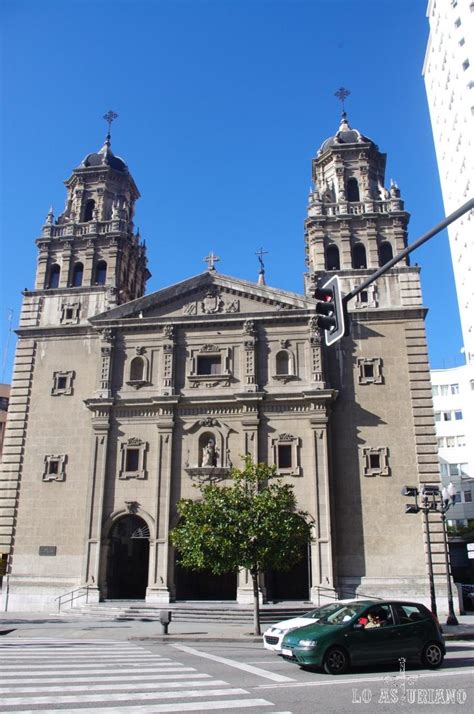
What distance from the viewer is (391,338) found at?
37125 millimetres

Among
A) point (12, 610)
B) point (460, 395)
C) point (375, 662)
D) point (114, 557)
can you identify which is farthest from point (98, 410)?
point (460, 395)

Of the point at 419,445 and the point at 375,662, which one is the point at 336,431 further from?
the point at 375,662

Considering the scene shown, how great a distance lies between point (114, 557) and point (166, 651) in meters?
17.8

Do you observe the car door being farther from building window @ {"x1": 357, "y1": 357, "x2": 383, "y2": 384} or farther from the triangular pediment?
the triangular pediment

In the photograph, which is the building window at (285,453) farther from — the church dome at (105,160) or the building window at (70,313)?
the church dome at (105,160)

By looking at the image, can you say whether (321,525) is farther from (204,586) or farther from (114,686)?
(114,686)

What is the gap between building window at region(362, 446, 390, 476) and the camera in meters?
34.0

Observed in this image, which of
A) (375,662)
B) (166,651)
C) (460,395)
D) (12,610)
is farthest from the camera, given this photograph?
(460,395)

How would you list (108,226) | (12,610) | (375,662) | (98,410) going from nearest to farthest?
(375,662) < (12,610) < (98,410) < (108,226)

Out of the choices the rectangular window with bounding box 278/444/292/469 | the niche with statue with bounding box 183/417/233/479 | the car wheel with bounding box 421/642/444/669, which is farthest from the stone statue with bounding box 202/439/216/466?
the car wheel with bounding box 421/642/444/669

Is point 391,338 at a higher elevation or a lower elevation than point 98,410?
higher

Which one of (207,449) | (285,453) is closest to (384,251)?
(285,453)

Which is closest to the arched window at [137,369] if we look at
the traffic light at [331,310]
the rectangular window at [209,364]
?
the rectangular window at [209,364]

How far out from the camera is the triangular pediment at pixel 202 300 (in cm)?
3822
